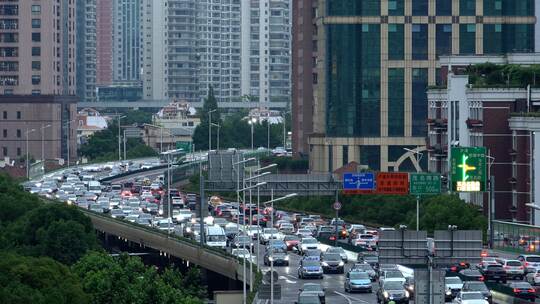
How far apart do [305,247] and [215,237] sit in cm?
730

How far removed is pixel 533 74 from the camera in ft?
379

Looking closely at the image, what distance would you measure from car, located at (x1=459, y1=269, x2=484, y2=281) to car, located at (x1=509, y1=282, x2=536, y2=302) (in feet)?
15.3

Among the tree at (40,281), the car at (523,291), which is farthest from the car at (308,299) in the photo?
the tree at (40,281)

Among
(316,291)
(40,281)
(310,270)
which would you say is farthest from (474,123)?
(40,281)

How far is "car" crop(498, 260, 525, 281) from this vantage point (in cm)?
9019

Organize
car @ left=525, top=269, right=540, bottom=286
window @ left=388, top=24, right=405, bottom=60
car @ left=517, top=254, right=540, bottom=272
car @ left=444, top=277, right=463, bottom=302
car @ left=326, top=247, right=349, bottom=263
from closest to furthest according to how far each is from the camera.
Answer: car @ left=444, top=277, right=463, bottom=302
car @ left=525, top=269, right=540, bottom=286
car @ left=517, top=254, right=540, bottom=272
car @ left=326, top=247, right=349, bottom=263
window @ left=388, top=24, right=405, bottom=60

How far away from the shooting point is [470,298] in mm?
75688

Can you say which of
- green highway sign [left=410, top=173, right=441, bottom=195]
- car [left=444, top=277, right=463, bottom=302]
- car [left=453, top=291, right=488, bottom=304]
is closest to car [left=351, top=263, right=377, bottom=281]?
car [left=444, top=277, right=463, bottom=302]

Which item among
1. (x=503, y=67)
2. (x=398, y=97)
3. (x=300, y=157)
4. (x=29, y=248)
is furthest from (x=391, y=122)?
(x=29, y=248)

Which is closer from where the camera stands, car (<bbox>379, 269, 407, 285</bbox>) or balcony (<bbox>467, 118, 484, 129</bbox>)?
car (<bbox>379, 269, 407, 285</bbox>)

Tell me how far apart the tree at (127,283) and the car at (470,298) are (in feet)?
32.3

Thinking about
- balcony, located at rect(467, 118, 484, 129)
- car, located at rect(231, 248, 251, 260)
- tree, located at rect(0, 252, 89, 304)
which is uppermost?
balcony, located at rect(467, 118, 484, 129)

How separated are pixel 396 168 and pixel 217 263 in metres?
55.6

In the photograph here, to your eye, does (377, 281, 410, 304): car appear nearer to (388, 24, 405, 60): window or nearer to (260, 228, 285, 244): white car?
(260, 228, 285, 244): white car
